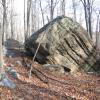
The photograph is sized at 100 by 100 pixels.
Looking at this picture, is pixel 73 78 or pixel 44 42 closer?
pixel 73 78

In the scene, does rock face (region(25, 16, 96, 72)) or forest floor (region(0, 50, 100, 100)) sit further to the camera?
rock face (region(25, 16, 96, 72))

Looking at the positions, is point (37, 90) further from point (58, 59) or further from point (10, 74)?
point (58, 59)

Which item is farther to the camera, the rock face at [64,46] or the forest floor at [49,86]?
the rock face at [64,46]

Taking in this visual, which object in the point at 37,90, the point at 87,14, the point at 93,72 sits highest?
the point at 87,14

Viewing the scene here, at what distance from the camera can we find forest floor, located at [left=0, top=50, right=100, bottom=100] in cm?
1312

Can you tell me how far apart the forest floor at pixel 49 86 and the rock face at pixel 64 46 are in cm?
130

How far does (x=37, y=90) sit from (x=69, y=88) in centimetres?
324

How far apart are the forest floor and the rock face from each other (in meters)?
1.30

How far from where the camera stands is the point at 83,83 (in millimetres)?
19875

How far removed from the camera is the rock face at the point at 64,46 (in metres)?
24.1

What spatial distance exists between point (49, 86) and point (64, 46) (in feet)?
27.6

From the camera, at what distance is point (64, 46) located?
24766mm

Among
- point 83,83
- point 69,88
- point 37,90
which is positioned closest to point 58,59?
point 83,83

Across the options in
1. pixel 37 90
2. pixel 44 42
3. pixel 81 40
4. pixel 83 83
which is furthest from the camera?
pixel 81 40
